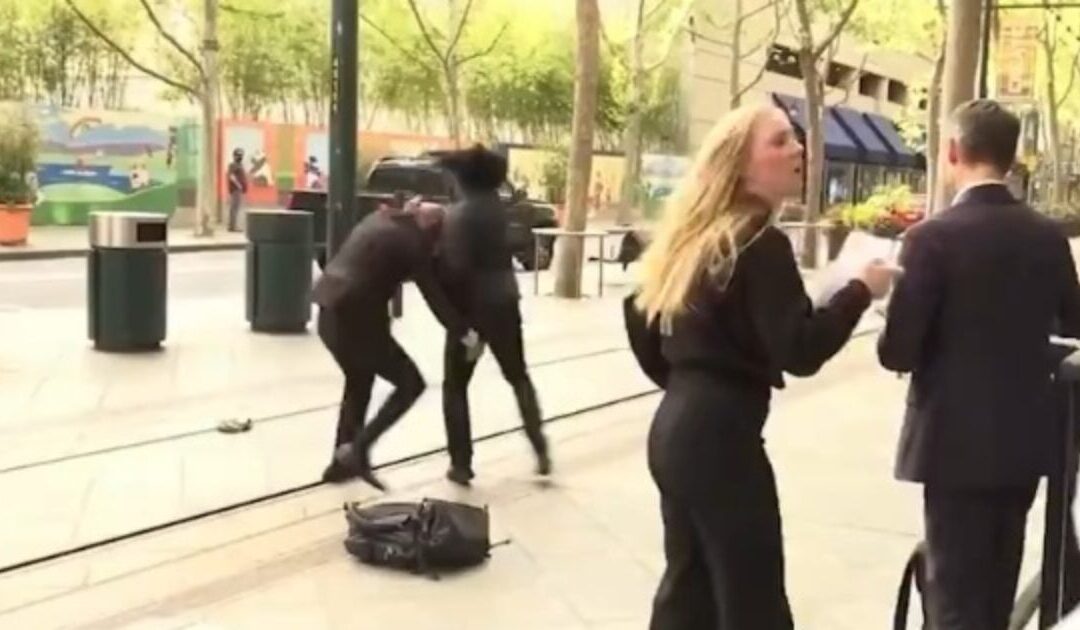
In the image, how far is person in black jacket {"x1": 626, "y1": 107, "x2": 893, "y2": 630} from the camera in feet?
11.9

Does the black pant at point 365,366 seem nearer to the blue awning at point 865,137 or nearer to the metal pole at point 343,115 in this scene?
the metal pole at point 343,115

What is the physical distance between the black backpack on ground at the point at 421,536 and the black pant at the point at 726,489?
283 cm

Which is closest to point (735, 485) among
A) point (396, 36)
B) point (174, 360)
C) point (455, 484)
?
point (455, 484)

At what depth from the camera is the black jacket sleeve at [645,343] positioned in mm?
3953

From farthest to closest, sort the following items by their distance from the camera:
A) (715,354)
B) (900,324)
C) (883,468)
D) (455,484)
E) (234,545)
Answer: (883,468), (455,484), (234,545), (900,324), (715,354)

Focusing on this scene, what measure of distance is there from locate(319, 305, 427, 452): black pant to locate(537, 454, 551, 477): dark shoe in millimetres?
788

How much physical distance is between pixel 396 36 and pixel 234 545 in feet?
117

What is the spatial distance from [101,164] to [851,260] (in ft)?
111

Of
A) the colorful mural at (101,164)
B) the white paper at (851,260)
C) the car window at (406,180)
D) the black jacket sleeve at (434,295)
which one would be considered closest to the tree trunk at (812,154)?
the car window at (406,180)

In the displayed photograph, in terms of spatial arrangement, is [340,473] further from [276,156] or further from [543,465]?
[276,156]

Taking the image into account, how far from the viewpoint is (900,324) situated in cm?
418

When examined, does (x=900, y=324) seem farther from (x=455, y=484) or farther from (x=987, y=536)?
(x=455, y=484)

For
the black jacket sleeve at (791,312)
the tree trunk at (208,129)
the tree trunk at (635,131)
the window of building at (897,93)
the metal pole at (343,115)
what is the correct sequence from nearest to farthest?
the black jacket sleeve at (791,312) → the metal pole at (343,115) → the tree trunk at (208,129) → the tree trunk at (635,131) → the window of building at (897,93)

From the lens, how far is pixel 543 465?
8.65 m
